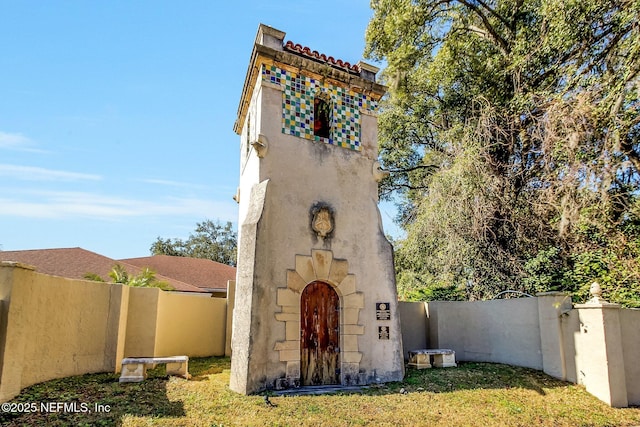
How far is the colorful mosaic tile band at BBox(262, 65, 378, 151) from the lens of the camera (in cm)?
874

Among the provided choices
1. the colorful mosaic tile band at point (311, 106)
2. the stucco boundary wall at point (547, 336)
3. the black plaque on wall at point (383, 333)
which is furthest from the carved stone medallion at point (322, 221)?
the stucco boundary wall at point (547, 336)

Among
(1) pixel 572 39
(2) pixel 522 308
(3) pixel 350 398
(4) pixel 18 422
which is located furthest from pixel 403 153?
(4) pixel 18 422

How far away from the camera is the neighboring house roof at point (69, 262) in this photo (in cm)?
1534

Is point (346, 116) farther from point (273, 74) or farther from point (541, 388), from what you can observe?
point (541, 388)

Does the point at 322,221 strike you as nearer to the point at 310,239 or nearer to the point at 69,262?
the point at 310,239

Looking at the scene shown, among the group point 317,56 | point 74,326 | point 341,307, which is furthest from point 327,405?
point 317,56

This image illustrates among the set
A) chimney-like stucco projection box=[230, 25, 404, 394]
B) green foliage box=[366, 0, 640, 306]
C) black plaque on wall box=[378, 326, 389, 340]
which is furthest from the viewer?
green foliage box=[366, 0, 640, 306]

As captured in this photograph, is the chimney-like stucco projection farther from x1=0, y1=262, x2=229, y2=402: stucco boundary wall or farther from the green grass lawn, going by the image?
x1=0, y1=262, x2=229, y2=402: stucco boundary wall

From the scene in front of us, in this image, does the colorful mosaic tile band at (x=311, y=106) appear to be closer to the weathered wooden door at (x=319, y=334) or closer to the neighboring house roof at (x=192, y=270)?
the weathered wooden door at (x=319, y=334)

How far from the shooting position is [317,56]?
9297 mm

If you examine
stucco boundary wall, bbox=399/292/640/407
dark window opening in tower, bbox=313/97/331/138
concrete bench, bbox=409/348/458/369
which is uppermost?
dark window opening in tower, bbox=313/97/331/138

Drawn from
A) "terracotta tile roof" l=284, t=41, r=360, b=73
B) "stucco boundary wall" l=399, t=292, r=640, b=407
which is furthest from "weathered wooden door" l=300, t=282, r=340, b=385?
"terracotta tile roof" l=284, t=41, r=360, b=73

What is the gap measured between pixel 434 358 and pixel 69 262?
14796mm

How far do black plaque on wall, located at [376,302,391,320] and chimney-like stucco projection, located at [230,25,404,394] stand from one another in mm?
22
